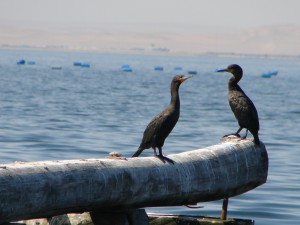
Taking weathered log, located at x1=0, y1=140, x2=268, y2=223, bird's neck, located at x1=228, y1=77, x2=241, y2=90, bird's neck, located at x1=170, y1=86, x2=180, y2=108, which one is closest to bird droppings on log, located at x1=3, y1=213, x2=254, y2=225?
weathered log, located at x1=0, y1=140, x2=268, y2=223

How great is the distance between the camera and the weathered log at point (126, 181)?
6309mm

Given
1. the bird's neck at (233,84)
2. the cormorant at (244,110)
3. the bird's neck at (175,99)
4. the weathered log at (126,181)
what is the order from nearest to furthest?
the weathered log at (126,181)
the bird's neck at (175,99)
the cormorant at (244,110)
the bird's neck at (233,84)

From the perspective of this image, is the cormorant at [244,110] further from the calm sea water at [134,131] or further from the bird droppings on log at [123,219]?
the calm sea water at [134,131]

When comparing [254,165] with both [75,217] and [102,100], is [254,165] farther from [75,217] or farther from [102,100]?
[102,100]

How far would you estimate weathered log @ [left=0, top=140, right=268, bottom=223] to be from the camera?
631 cm

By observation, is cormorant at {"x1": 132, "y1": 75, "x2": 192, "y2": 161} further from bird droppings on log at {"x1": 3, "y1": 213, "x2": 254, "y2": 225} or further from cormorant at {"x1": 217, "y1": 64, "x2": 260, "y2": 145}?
cormorant at {"x1": 217, "y1": 64, "x2": 260, "y2": 145}

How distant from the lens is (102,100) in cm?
4056

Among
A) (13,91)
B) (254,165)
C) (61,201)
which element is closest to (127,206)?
(61,201)

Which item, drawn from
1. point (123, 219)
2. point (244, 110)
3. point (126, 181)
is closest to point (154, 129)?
point (123, 219)

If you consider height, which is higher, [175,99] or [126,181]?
[175,99]

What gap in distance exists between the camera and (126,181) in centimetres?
709

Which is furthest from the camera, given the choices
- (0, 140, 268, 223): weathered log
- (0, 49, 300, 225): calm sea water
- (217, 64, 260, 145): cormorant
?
(0, 49, 300, 225): calm sea water

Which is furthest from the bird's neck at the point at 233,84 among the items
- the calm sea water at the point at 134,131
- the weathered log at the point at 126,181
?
the weathered log at the point at 126,181

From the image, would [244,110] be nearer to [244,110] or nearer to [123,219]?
[244,110]
